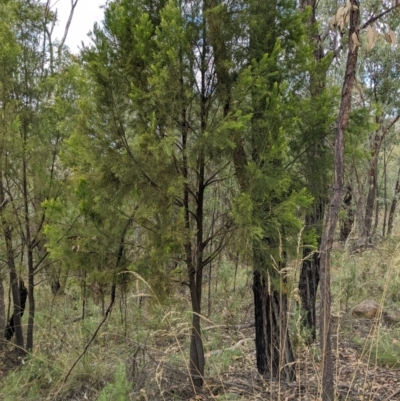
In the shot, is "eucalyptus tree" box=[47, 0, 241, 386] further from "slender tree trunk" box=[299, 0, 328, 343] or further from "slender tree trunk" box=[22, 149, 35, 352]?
"slender tree trunk" box=[22, 149, 35, 352]

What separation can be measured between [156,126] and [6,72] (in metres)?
2.80

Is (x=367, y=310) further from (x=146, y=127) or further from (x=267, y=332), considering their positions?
(x=146, y=127)

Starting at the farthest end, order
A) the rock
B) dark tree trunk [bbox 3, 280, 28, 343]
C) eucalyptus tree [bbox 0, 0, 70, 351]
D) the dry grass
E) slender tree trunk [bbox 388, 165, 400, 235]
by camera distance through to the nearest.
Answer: slender tree trunk [bbox 388, 165, 400, 235], the rock, dark tree trunk [bbox 3, 280, 28, 343], eucalyptus tree [bbox 0, 0, 70, 351], the dry grass

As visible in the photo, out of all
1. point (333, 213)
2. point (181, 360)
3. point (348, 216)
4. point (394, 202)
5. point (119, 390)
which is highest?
point (394, 202)

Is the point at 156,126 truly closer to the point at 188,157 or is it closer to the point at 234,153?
the point at 188,157

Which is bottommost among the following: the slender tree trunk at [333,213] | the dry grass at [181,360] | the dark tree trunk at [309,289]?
the dry grass at [181,360]

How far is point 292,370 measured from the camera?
13.8 ft

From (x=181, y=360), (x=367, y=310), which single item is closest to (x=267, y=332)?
(x=181, y=360)

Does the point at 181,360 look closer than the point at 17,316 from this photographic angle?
Yes

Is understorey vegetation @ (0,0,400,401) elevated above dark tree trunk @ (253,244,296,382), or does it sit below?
above

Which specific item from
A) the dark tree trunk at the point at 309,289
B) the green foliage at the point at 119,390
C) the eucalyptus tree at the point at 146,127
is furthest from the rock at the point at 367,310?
the green foliage at the point at 119,390

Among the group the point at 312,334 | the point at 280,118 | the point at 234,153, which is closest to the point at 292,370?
the point at 312,334

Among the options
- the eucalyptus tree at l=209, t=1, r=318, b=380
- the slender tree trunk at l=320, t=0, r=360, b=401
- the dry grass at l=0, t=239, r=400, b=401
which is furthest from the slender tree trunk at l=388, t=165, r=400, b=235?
the slender tree trunk at l=320, t=0, r=360, b=401

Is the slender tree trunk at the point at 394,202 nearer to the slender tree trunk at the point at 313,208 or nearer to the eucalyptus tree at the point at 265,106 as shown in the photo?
the slender tree trunk at the point at 313,208
